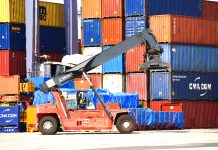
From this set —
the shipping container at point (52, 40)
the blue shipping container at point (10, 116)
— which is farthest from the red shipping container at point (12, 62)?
the blue shipping container at point (10, 116)

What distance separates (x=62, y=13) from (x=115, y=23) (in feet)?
27.9

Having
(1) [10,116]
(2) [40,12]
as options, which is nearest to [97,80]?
(2) [40,12]

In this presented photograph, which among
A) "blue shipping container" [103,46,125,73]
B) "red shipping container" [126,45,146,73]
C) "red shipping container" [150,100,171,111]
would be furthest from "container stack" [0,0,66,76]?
"red shipping container" [150,100,171,111]

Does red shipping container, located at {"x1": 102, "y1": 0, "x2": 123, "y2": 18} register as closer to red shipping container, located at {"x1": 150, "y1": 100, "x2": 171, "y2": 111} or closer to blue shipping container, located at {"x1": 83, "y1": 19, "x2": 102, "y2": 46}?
blue shipping container, located at {"x1": 83, "y1": 19, "x2": 102, "y2": 46}

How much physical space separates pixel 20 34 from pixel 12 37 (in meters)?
1.25

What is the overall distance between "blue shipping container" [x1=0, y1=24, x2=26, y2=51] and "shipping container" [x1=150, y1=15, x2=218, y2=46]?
11.8 m

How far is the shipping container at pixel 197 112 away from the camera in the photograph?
48.6 m

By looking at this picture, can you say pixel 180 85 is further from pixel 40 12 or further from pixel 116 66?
pixel 40 12

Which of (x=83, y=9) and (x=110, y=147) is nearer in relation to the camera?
(x=110, y=147)

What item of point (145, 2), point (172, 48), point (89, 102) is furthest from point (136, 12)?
point (89, 102)

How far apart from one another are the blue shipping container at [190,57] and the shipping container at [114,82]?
403 cm

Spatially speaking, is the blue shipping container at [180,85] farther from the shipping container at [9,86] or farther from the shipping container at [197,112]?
the shipping container at [9,86]

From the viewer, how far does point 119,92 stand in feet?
162

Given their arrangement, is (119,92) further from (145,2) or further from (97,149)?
(97,149)
